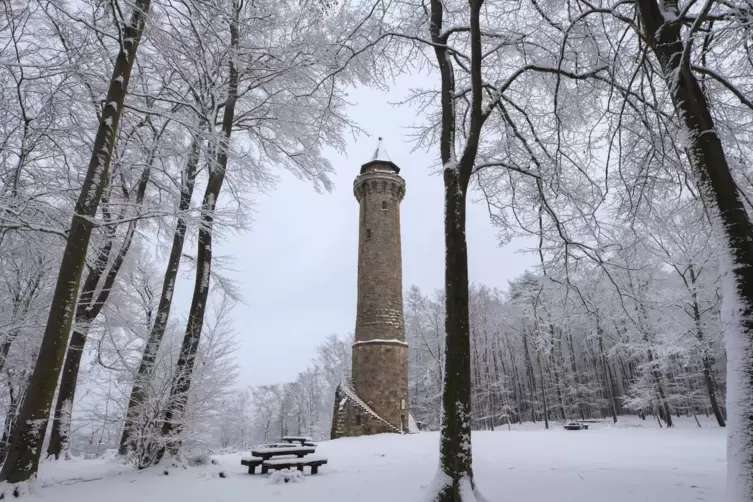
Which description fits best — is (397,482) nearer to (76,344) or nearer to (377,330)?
(76,344)

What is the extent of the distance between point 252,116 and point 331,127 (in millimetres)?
2468

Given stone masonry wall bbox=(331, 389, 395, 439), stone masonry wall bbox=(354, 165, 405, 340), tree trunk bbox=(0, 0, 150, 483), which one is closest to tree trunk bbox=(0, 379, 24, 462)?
tree trunk bbox=(0, 0, 150, 483)

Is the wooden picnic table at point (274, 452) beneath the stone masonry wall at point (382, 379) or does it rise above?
beneath

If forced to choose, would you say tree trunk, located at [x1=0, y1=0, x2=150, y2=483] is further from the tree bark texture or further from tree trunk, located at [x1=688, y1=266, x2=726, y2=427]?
tree trunk, located at [x1=688, y1=266, x2=726, y2=427]

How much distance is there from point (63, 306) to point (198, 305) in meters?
3.06

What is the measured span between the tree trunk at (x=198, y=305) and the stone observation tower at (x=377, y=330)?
1042cm

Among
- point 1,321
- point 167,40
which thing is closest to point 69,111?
point 167,40

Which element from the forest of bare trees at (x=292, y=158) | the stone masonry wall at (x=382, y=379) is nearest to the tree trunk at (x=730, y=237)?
the forest of bare trees at (x=292, y=158)

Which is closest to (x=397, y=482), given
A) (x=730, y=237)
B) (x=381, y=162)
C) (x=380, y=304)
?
(x=730, y=237)

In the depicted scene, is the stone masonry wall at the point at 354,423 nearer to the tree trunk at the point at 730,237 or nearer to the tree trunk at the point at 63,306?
the tree trunk at the point at 63,306

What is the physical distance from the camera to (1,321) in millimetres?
7648

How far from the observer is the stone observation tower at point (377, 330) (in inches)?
688

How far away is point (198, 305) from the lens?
28.2 feet

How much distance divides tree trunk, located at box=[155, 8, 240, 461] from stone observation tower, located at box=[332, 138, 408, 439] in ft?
34.2
